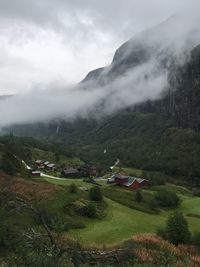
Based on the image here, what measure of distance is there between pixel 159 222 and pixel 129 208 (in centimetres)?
953

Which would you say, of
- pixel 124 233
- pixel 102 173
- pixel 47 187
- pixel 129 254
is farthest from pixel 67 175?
pixel 129 254

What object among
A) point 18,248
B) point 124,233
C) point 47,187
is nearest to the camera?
point 18,248

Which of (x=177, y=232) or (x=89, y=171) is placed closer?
(x=177, y=232)

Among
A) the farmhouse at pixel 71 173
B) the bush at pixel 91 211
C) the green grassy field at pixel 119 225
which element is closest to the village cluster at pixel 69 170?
the farmhouse at pixel 71 173

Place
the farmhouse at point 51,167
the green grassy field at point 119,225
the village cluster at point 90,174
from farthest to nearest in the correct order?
the farmhouse at point 51,167 → the village cluster at point 90,174 → the green grassy field at point 119,225

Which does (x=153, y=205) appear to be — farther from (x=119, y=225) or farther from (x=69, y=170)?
(x=69, y=170)

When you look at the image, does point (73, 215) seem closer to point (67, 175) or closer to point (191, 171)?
point (67, 175)

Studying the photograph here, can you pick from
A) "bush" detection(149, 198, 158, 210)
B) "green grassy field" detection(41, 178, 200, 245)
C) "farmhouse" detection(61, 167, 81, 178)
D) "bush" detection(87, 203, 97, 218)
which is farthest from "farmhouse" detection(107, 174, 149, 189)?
"bush" detection(87, 203, 97, 218)

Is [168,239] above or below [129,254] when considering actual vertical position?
below

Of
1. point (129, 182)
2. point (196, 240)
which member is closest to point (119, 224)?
point (196, 240)

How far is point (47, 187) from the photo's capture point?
74250 millimetres

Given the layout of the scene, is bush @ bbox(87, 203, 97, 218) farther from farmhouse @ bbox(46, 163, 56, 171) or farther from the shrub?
farmhouse @ bbox(46, 163, 56, 171)

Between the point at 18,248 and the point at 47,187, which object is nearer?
the point at 18,248

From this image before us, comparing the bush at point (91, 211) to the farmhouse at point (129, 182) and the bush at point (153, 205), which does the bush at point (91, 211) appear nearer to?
the bush at point (153, 205)
